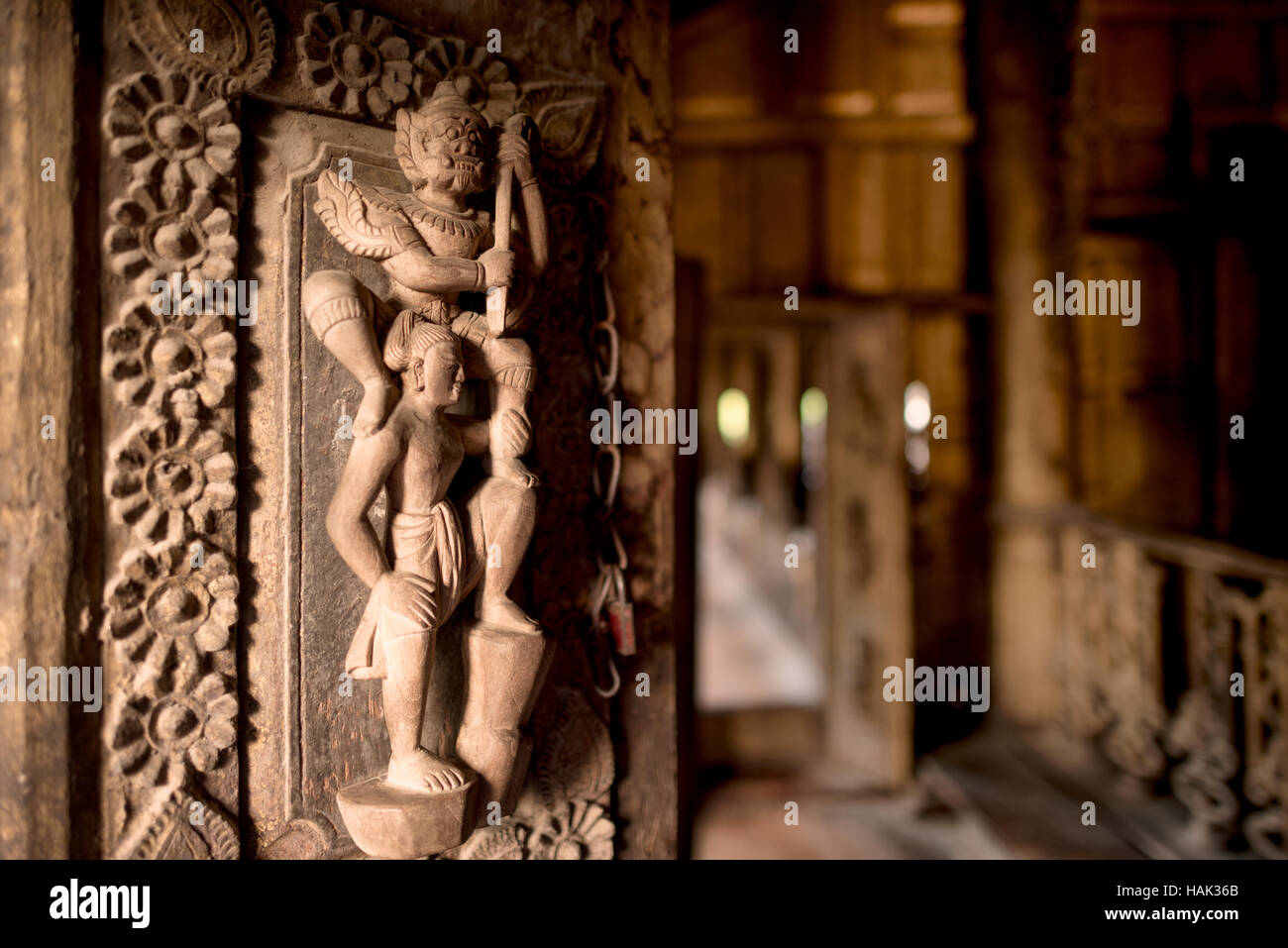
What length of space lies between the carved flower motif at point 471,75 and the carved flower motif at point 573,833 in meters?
1.44

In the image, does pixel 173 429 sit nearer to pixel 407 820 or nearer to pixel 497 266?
pixel 497 266

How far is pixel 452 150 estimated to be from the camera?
4.53 feet

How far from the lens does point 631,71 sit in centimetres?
179

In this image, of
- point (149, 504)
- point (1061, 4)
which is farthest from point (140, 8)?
point (1061, 4)

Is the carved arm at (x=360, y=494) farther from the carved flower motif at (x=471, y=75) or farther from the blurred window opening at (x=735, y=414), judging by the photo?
the blurred window opening at (x=735, y=414)

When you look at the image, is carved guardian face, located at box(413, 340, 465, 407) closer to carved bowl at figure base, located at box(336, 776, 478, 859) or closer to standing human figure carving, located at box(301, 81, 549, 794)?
standing human figure carving, located at box(301, 81, 549, 794)

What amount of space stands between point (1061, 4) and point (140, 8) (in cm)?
417

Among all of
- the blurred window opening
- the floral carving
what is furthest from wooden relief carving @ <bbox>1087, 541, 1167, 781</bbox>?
the blurred window opening

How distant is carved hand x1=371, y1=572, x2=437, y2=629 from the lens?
132 centimetres

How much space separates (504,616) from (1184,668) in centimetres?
357

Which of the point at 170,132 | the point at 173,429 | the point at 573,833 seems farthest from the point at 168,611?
the point at 573,833

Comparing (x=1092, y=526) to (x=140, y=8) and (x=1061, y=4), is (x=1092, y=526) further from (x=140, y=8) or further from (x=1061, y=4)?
(x=140, y=8)

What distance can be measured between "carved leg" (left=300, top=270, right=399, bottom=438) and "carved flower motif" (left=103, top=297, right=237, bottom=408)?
19 cm

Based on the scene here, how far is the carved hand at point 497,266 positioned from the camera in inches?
56.2
